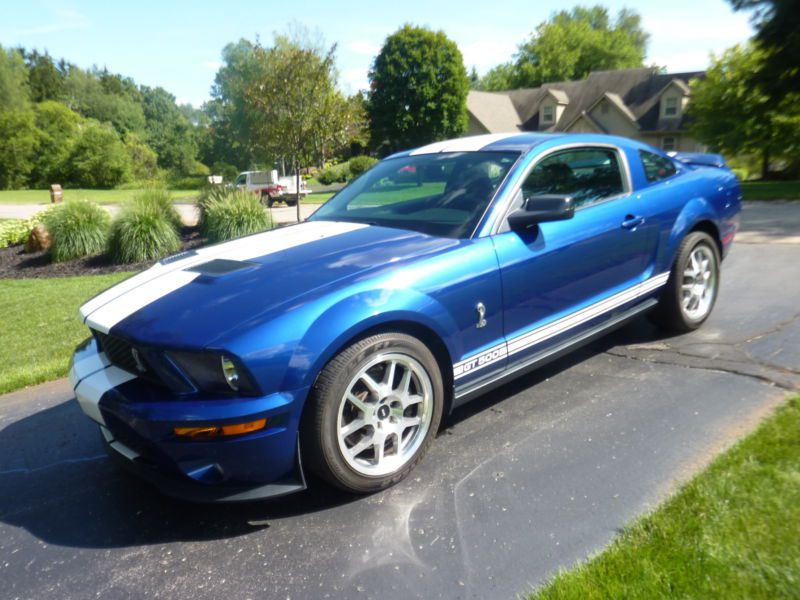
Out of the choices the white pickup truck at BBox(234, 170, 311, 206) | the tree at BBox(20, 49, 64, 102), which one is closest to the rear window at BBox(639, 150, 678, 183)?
the white pickup truck at BBox(234, 170, 311, 206)

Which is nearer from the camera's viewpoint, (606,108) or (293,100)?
(293,100)

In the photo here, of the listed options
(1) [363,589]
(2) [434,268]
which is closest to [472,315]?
(2) [434,268]

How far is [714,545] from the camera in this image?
215 cm

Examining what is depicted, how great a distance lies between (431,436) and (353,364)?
0.67 m

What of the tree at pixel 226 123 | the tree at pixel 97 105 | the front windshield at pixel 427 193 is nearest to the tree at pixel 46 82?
the tree at pixel 97 105

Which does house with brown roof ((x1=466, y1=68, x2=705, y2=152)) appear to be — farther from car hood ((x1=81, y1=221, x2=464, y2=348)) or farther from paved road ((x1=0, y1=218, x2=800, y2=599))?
car hood ((x1=81, y1=221, x2=464, y2=348))

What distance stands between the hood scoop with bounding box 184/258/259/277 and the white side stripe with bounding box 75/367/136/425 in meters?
0.63

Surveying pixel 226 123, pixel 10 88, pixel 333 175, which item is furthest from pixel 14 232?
pixel 10 88

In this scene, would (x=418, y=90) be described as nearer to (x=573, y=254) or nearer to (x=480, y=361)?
(x=573, y=254)

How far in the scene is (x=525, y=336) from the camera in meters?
3.25

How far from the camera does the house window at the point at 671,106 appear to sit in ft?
129

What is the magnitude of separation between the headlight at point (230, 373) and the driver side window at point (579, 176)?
1.95m

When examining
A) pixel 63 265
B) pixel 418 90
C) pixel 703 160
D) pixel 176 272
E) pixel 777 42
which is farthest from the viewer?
pixel 418 90

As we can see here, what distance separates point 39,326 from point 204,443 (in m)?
5.15
